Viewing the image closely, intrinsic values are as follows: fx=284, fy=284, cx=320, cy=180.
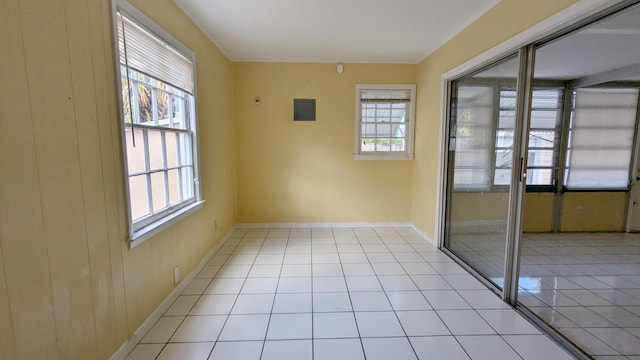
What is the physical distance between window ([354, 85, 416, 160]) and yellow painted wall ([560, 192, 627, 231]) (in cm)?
244

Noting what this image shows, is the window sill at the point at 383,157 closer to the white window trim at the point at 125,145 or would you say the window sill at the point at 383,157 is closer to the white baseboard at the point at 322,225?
the white baseboard at the point at 322,225

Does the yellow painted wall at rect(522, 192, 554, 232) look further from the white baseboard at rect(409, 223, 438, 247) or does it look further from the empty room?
the white baseboard at rect(409, 223, 438, 247)

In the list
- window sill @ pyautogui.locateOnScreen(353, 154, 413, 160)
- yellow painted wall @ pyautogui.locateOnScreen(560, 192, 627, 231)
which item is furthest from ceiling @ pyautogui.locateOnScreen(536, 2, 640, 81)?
window sill @ pyautogui.locateOnScreen(353, 154, 413, 160)

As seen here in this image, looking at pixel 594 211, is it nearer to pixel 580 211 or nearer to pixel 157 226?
pixel 580 211

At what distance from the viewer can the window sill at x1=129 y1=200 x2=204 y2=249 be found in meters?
1.86

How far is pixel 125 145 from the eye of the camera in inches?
69.7

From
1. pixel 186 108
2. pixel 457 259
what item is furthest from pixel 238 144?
pixel 457 259

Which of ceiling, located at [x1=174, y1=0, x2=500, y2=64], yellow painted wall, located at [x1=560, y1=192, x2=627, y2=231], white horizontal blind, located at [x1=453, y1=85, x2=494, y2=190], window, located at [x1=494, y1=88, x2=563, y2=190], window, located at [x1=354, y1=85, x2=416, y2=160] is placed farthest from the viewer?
window, located at [x1=354, y1=85, x2=416, y2=160]

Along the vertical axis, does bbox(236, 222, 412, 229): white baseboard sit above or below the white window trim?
below

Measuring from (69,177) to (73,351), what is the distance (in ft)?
2.76

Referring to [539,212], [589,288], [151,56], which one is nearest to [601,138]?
[539,212]

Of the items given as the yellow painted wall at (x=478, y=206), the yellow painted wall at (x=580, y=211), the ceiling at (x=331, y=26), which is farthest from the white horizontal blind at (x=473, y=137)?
the yellow painted wall at (x=580, y=211)

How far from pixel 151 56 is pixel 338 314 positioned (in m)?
2.39

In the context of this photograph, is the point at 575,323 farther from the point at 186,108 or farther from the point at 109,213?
the point at 186,108
